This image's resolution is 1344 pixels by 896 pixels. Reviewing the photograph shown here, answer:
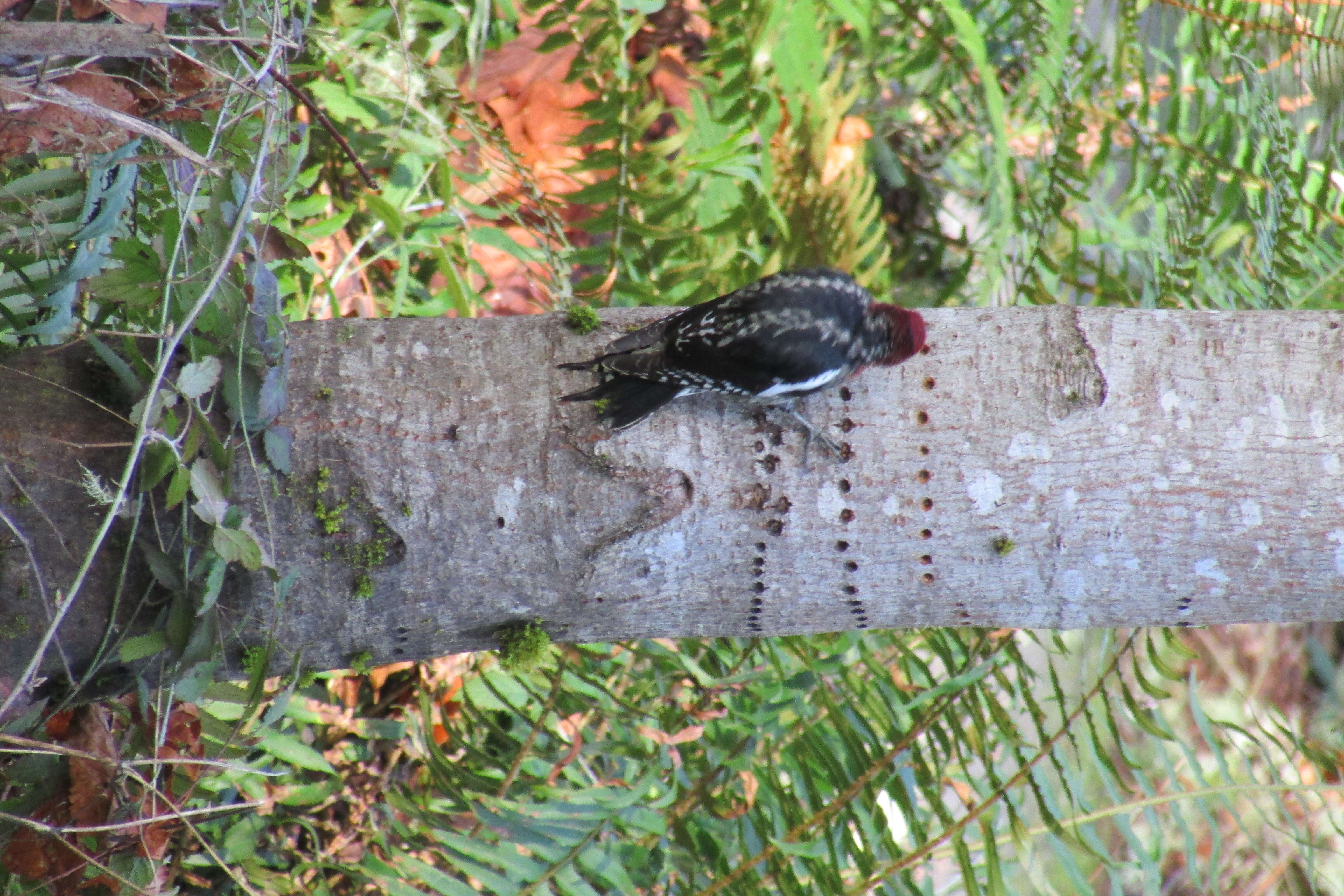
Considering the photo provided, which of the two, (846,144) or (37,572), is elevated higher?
(846,144)

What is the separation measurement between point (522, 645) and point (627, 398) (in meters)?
0.36

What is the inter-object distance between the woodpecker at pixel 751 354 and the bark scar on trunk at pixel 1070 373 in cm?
18

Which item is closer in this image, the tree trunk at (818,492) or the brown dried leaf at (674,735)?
the tree trunk at (818,492)

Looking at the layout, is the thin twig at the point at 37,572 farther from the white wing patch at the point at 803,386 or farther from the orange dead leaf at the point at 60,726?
the white wing patch at the point at 803,386

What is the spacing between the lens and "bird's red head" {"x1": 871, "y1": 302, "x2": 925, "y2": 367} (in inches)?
49.8

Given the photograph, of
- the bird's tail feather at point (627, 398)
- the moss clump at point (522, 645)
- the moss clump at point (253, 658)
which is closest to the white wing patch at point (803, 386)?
the bird's tail feather at point (627, 398)

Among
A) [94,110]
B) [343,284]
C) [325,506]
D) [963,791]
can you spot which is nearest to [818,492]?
[325,506]

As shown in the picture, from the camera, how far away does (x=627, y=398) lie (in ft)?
3.94

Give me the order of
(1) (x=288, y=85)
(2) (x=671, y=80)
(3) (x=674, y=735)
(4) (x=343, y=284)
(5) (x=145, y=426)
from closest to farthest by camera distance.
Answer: (5) (x=145, y=426) < (1) (x=288, y=85) < (3) (x=674, y=735) < (4) (x=343, y=284) < (2) (x=671, y=80)

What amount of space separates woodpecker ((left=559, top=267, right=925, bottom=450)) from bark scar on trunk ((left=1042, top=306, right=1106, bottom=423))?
0.58 ft

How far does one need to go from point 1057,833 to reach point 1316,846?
0.41 meters

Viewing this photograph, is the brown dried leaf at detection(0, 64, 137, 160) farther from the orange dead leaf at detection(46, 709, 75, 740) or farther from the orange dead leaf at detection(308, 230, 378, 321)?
the orange dead leaf at detection(308, 230, 378, 321)

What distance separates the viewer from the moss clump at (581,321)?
1274 millimetres

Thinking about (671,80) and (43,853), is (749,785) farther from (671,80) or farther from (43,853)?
(671,80)
